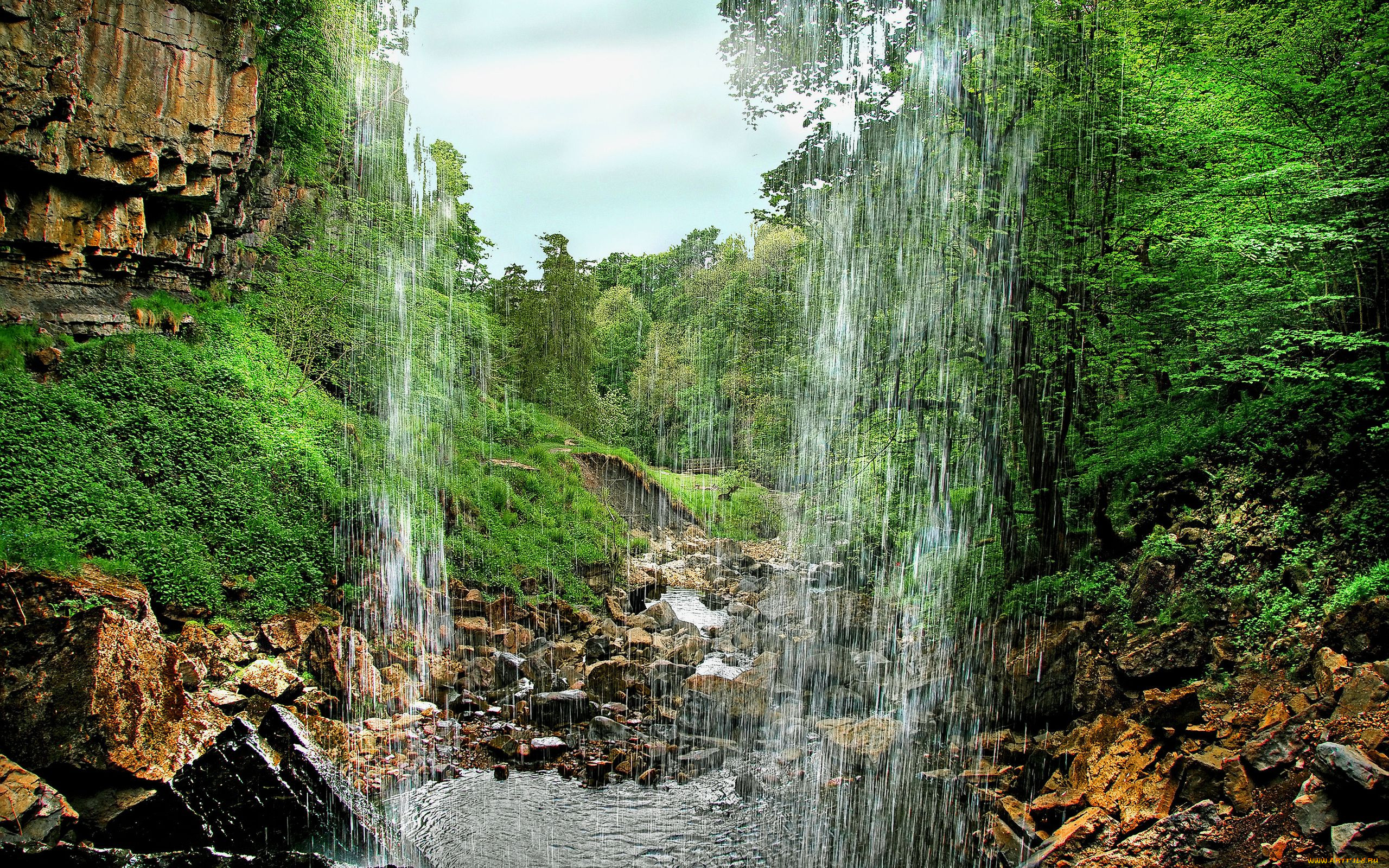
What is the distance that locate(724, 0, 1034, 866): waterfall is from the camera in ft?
31.6

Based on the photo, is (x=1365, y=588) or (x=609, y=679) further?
(x=609, y=679)

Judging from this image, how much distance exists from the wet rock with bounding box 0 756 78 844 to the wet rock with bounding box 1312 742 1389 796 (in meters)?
9.83

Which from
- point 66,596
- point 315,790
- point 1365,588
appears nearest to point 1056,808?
point 1365,588

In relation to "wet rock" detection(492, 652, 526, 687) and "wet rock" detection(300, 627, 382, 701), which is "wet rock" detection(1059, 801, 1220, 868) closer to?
"wet rock" detection(300, 627, 382, 701)

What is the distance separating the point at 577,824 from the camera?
8.62 meters

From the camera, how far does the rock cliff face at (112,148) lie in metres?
Answer: 11.4

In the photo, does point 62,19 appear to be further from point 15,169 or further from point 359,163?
point 359,163

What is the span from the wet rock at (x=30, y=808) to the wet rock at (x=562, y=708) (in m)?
6.46

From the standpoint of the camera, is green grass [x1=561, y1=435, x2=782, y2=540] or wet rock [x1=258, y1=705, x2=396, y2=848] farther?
green grass [x1=561, y1=435, x2=782, y2=540]

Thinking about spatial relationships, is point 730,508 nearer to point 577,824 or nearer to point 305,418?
point 305,418

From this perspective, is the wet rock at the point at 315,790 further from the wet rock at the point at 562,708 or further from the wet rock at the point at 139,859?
the wet rock at the point at 562,708

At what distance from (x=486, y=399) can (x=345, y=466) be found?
1363 centimetres

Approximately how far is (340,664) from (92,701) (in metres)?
4.06

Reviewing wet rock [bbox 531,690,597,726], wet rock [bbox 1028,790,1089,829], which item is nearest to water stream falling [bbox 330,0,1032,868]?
wet rock [bbox 1028,790,1089,829]
